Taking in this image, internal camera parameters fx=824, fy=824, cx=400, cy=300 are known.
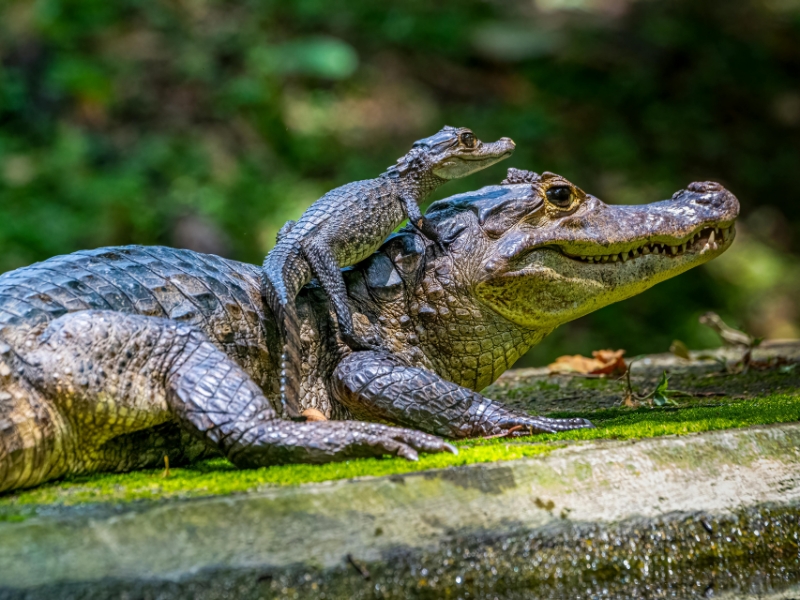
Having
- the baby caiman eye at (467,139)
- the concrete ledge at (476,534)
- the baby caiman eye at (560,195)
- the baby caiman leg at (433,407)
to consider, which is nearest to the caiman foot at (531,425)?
the baby caiman leg at (433,407)

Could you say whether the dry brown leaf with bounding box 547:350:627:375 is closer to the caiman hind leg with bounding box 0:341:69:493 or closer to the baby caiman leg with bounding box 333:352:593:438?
the baby caiman leg with bounding box 333:352:593:438

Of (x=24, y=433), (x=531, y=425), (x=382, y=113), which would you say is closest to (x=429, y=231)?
(x=531, y=425)

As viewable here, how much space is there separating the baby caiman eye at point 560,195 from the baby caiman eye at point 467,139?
43 centimetres

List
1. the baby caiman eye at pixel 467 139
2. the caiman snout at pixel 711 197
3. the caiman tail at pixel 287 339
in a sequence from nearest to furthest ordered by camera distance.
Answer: the caiman tail at pixel 287 339 < the caiman snout at pixel 711 197 < the baby caiman eye at pixel 467 139

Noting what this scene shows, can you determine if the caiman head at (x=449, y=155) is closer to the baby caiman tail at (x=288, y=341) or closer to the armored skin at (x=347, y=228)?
the armored skin at (x=347, y=228)

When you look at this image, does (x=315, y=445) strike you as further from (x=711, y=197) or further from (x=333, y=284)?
(x=711, y=197)

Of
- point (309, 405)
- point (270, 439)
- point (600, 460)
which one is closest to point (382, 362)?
point (309, 405)

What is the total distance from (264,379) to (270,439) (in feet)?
2.14

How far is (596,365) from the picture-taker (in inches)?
190

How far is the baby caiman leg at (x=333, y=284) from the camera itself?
3.13 meters

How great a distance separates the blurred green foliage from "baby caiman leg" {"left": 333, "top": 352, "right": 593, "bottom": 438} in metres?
5.41

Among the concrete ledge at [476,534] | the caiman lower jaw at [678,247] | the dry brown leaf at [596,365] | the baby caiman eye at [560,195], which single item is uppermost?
the baby caiman eye at [560,195]

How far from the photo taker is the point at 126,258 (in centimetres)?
294

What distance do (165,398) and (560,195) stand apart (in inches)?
71.0
